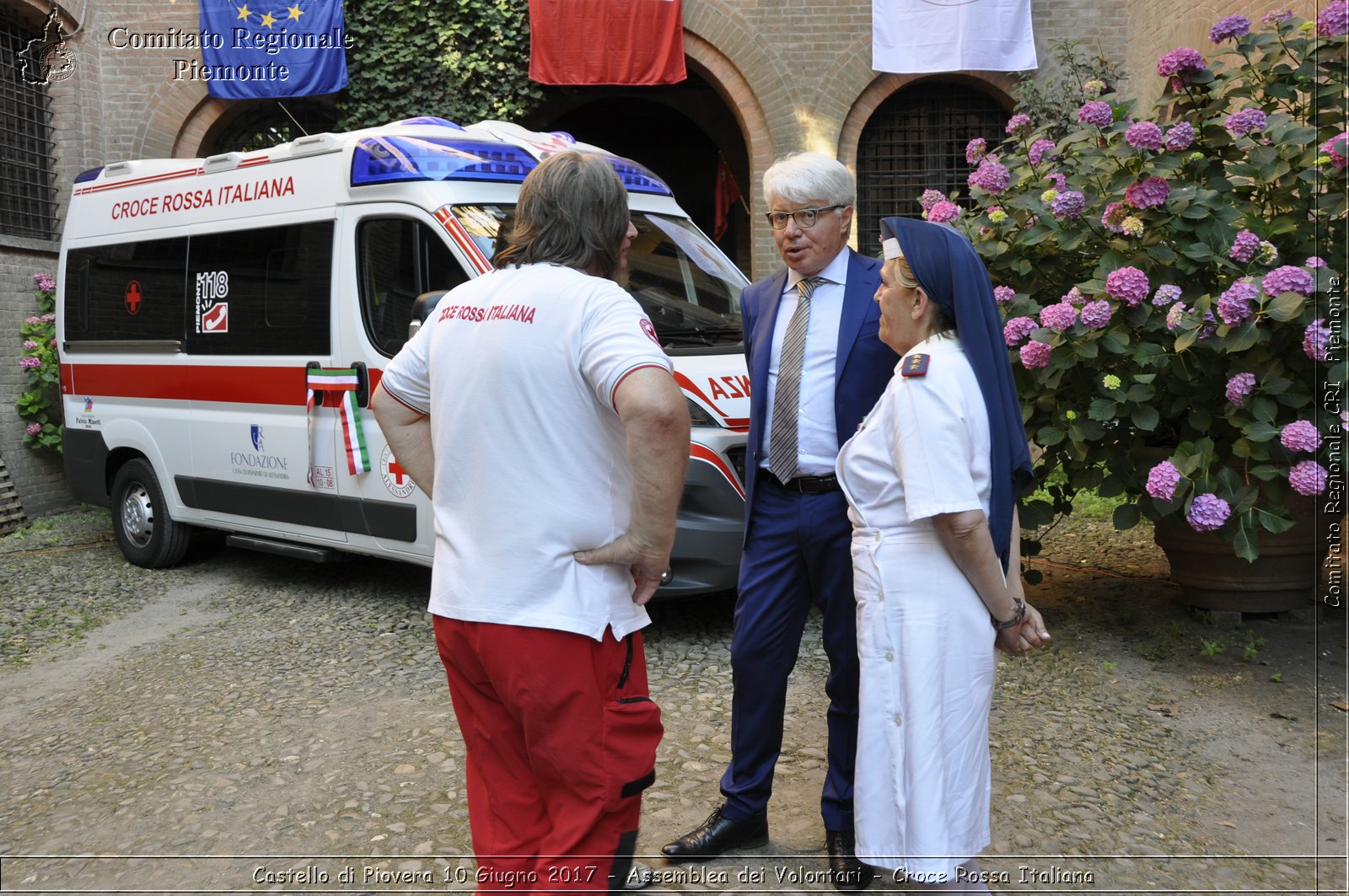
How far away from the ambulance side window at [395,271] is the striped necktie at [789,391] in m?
2.73

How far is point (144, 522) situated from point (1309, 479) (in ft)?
23.0

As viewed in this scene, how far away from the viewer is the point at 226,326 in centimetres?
692

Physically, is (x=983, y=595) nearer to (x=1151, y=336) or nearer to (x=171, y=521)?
(x=1151, y=336)

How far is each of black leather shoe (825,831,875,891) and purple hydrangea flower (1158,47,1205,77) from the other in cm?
366

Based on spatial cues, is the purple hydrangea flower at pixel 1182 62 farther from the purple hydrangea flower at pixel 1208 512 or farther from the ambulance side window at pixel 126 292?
the ambulance side window at pixel 126 292

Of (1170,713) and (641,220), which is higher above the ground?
(641,220)

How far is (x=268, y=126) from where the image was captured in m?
12.4

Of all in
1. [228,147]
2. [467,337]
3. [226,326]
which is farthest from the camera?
[228,147]

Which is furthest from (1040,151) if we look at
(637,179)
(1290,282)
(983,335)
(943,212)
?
(983,335)

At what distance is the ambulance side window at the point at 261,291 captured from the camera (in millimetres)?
6363

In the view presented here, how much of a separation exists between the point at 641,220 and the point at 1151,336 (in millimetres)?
2826

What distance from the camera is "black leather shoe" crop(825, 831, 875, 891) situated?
128 inches

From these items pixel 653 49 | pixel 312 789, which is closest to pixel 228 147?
pixel 653 49

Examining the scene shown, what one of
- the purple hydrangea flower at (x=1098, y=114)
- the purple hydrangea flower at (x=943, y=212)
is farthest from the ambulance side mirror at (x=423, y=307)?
the purple hydrangea flower at (x=1098, y=114)
